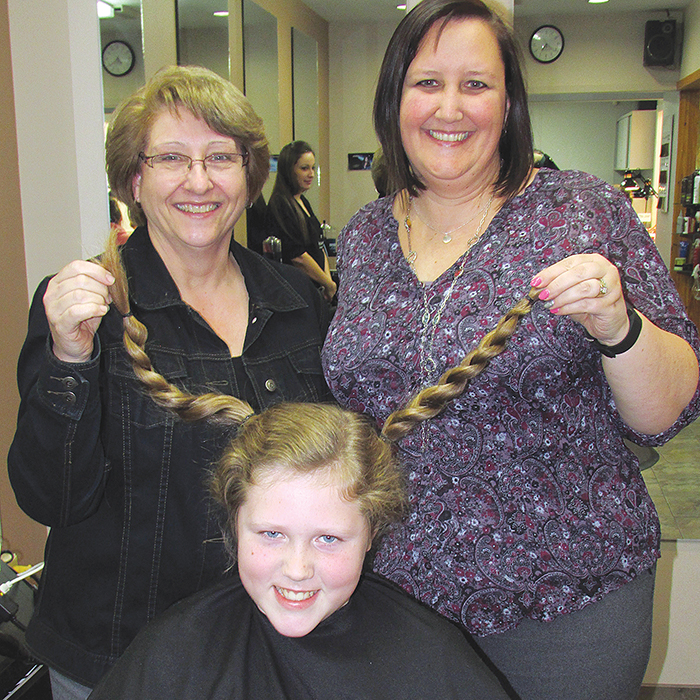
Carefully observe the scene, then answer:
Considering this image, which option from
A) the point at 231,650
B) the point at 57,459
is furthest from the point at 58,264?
the point at 231,650

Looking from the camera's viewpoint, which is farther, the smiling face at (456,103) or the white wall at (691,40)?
the white wall at (691,40)

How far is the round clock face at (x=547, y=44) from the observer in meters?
2.21

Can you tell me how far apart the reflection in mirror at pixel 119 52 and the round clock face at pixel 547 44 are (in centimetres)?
133

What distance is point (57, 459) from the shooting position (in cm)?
117

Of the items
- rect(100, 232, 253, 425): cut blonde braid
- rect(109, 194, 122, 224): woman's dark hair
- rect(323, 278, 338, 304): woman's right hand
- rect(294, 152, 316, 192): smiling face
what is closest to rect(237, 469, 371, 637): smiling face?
rect(100, 232, 253, 425): cut blonde braid

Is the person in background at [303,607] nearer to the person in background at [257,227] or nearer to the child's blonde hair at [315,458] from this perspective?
the child's blonde hair at [315,458]

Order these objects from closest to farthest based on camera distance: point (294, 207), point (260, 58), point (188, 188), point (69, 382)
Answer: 1. point (69, 382)
2. point (188, 188)
3. point (294, 207)
4. point (260, 58)

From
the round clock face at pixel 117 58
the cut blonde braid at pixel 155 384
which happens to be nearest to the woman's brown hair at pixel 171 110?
the cut blonde braid at pixel 155 384

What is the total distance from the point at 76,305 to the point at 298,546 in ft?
1.70

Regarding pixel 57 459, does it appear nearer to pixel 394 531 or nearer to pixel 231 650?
pixel 231 650

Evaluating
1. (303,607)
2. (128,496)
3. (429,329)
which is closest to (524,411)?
(429,329)

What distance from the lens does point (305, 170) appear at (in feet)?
7.84

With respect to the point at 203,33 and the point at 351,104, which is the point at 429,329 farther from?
the point at 203,33

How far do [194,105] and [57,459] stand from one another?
0.72m
